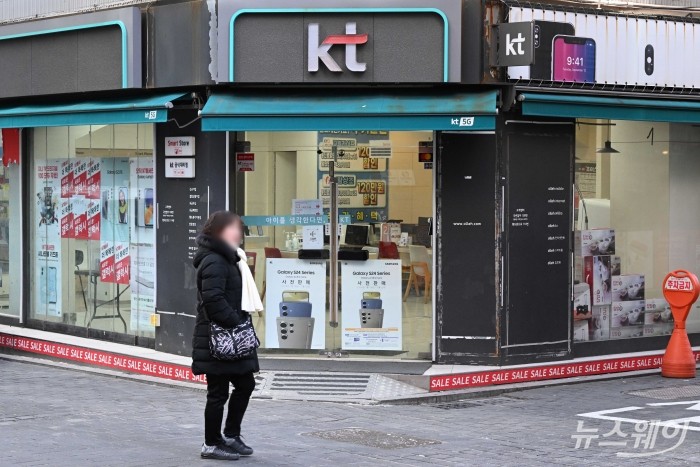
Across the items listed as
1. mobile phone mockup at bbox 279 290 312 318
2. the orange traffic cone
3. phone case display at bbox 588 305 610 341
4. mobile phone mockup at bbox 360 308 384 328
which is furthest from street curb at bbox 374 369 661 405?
mobile phone mockup at bbox 279 290 312 318

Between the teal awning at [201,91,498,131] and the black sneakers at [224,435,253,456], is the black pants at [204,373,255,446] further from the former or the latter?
the teal awning at [201,91,498,131]

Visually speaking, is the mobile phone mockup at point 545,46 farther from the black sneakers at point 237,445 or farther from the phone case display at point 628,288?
the black sneakers at point 237,445

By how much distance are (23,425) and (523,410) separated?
4.60m

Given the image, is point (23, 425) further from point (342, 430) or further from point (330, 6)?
point (330, 6)

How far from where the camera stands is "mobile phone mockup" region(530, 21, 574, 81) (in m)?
12.3

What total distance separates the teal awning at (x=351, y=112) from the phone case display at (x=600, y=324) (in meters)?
3.09

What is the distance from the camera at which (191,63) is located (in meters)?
12.7

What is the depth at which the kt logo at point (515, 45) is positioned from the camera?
11953mm

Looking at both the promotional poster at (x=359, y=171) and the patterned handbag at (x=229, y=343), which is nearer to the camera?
the patterned handbag at (x=229, y=343)

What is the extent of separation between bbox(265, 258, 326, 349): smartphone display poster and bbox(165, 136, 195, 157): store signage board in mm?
1555

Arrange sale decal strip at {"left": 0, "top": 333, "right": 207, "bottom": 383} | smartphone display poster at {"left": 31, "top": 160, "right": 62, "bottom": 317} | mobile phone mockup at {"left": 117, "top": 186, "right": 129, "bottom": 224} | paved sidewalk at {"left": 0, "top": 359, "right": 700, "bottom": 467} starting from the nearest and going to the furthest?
paved sidewalk at {"left": 0, "top": 359, "right": 700, "bottom": 467}, sale decal strip at {"left": 0, "top": 333, "right": 207, "bottom": 383}, mobile phone mockup at {"left": 117, "top": 186, "right": 129, "bottom": 224}, smartphone display poster at {"left": 31, "top": 160, "right": 62, "bottom": 317}

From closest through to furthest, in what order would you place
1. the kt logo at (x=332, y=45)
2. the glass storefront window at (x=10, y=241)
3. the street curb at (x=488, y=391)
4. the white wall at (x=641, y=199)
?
1. the street curb at (x=488, y=391)
2. the kt logo at (x=332, y=45)
3. the white wall at (x=641, y=199)
4. the glass storefront window at (x=10, y=241)

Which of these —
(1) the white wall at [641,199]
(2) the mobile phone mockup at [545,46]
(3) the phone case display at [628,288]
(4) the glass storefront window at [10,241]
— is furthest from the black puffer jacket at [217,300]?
(4) the glass storefront window at [10,241]

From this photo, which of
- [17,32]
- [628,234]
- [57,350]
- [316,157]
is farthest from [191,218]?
[628,234]
